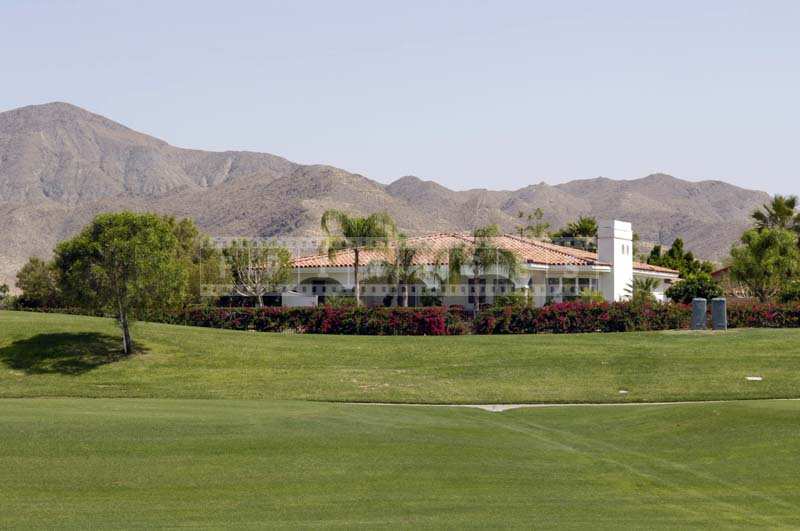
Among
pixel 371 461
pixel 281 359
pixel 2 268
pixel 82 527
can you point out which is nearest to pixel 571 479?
pixel 371 461

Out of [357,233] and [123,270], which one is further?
[357,233]

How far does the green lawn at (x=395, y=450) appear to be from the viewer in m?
11.6

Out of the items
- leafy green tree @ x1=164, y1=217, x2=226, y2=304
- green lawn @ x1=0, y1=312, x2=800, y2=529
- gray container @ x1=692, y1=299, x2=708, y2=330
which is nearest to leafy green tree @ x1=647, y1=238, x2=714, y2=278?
leafy green tree @ x1=164, y1=217, x2=226, y2=304

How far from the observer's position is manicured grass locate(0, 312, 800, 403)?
25.7 m

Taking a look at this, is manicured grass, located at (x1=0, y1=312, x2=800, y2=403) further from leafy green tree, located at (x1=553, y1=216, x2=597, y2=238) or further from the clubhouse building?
leafy green tree, located at (x1=553, y1=216, x2=597, y2=238)

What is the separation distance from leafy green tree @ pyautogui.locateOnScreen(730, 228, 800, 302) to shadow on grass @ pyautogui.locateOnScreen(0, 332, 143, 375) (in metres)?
42.1

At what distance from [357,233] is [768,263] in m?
27.7

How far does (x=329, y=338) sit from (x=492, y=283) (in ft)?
52.3

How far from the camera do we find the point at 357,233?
45.3 m

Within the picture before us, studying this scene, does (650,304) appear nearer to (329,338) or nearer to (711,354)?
(711,354)

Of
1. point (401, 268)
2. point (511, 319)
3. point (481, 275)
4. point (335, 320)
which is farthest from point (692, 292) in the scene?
point (335, 320)

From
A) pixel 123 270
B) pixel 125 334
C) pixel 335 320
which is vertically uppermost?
pixel 123 270

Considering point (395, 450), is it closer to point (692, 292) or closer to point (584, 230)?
point (692, 292)

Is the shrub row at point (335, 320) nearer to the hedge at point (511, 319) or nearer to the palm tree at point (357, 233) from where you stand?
the hedge at point (511, 319)
